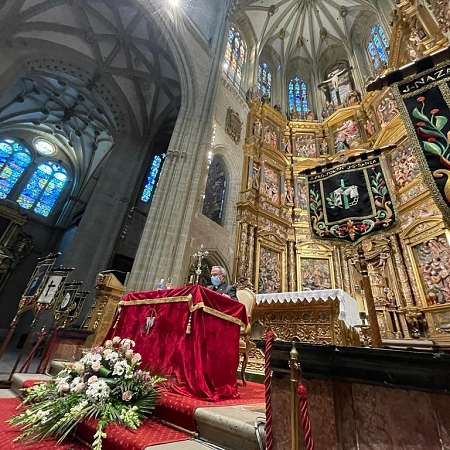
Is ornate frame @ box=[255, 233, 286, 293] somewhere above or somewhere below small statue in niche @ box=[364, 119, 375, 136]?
below

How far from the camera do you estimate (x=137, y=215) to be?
12.7 m

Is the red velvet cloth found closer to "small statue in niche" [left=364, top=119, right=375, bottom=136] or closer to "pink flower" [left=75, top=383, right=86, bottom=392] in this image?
"pink flower" [left=75, top=383, right=86, bottom=392]

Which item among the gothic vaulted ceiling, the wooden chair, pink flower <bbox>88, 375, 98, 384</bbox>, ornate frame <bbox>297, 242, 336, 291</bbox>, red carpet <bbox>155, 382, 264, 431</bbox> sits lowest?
red carpet <bbox>155, 382, 264, 431</bbox>

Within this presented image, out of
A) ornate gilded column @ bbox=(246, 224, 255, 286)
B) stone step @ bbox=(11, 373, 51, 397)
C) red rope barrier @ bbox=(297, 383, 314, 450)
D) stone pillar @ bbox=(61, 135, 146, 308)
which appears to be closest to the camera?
red rope barrier @ bbox=(297, 383, 314, 450)

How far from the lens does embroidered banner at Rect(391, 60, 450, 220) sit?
7.09 ft

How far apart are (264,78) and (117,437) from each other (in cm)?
1854

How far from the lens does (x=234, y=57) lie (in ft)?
44.8

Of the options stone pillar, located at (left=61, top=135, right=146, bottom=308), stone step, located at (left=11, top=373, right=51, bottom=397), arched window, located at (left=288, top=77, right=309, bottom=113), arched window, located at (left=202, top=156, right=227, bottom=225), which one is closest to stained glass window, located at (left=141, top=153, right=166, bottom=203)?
stone pillar, located at (left=61, top=135, right=146, bottom=308)

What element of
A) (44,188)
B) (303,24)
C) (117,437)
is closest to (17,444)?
(117,437)

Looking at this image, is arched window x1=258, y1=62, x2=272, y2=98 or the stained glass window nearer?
the stained glass window

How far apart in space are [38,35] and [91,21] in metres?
2.31

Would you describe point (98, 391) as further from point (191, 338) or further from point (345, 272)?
point (345, 272)

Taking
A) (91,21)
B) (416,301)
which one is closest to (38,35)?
(91,21)

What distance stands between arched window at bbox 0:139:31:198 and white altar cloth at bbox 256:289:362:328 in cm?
1695
